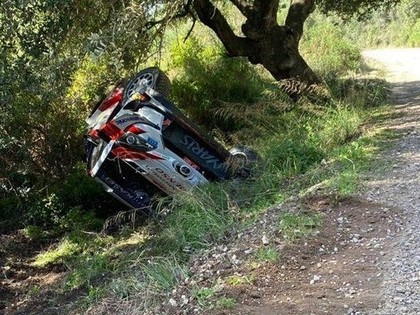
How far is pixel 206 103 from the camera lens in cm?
1320

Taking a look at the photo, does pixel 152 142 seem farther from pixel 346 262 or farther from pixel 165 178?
pixel 346 262

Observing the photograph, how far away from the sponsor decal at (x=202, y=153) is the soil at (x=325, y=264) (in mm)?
2557

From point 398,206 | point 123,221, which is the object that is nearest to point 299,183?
point 398,206

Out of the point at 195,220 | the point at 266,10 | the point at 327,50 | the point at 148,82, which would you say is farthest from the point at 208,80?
the point at 195,220

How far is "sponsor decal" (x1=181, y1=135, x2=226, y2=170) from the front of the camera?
808 centimetres

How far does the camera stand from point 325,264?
4410mm

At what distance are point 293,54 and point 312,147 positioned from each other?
3.76 m

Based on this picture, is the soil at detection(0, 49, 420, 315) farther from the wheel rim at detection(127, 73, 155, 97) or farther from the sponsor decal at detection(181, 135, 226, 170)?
the wheel rim at detection(127, 73, 155, 97)

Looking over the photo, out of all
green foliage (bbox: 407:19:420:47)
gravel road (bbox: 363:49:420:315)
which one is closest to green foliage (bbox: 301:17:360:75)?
gravel road (bbox: 363:49:420:315)

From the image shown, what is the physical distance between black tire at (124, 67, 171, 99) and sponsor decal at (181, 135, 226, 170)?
927 mm

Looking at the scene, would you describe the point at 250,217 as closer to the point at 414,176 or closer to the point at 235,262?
A: the point at 235,262

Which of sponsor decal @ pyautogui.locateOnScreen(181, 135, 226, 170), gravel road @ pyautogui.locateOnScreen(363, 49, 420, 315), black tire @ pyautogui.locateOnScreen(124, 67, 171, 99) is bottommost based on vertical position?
gravel road @ pyautogui.locateOnScreen(363, 49, 420, 315)

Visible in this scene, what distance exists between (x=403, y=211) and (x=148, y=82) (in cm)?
459

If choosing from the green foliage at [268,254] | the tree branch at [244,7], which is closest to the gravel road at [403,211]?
the green foliage at [268,254]
